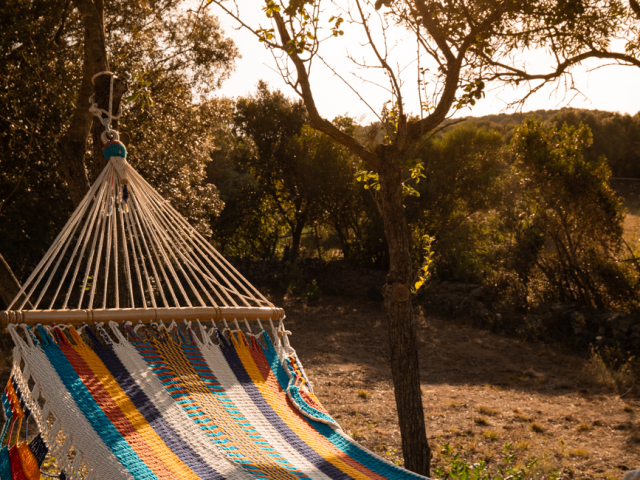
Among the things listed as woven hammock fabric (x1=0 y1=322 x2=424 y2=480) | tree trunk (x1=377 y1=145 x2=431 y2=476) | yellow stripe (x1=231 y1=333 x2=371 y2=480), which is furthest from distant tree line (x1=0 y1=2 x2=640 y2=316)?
woven hammock fabric (x1=0 y1=322 x2=424 y2=480)

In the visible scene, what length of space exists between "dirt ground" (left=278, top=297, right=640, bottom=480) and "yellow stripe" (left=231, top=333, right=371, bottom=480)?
1.21 m

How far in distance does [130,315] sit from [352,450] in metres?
0.83

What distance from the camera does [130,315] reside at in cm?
162

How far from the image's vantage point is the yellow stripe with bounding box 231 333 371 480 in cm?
137

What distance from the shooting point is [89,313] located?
153 centimetres

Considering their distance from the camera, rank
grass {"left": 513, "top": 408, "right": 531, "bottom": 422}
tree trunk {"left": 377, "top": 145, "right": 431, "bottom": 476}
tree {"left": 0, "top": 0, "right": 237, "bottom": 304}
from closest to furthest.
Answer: tree trunk {"left": 377, "top": 145, "right": 431, "bottom": 476} → grass {"left": 513, "top": 408, "right": 531, "bottom": 422} → tree {"left": 0, "top": 0, "right": 237, "bottom": 304}

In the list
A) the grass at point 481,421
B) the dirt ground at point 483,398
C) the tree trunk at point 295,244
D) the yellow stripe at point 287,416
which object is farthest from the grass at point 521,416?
the tree trunk at point 295,244

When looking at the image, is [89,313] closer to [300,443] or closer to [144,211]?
[144,211]

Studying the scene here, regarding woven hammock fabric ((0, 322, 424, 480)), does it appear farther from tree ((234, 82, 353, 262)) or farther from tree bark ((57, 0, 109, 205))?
tree ((234, 82, 353, 262))

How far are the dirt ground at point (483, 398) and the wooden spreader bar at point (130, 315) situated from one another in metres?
1.29

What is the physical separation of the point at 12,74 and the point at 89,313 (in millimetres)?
3695

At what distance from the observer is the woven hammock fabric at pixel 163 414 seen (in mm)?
1209

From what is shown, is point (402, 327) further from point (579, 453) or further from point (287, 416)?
point (579, 453)

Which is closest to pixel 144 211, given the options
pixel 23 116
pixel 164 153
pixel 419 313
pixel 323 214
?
pixel 23 116
